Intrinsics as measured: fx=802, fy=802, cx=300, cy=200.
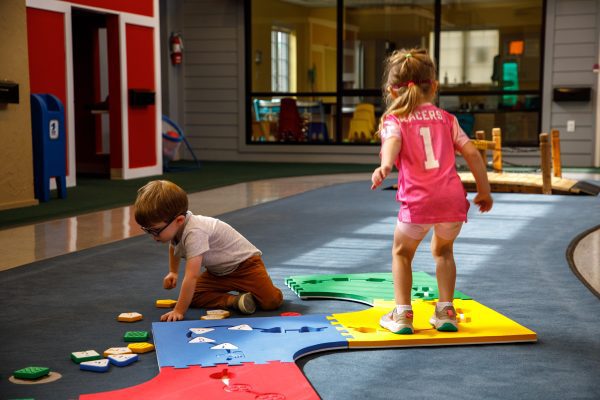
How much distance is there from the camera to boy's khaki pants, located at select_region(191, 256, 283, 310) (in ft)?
10.8

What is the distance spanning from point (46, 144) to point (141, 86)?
252 cm

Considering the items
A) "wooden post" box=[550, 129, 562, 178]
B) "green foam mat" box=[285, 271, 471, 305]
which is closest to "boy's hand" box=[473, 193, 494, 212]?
"green foam mat" box=[285, 271, 471, 305]

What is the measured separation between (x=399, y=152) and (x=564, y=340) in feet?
2.91

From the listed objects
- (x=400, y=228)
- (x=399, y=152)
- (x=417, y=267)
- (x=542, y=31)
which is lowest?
(x=417, y=267)

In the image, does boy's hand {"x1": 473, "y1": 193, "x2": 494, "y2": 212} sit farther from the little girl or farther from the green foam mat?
the green foam mat

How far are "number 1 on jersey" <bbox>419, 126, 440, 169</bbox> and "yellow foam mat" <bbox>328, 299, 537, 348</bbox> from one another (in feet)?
1.97

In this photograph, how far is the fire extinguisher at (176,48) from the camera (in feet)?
40.0

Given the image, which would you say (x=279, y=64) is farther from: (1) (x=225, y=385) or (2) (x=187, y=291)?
(1) (x=225, y=385)

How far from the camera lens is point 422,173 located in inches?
113

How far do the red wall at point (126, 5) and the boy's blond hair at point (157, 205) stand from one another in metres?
5.71

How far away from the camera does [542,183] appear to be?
25.7 ft

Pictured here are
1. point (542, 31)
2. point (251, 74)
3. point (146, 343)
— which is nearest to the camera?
point (146, 343)

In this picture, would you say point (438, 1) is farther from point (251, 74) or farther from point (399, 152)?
point (399, 152)

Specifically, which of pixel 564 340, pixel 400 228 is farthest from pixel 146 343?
pixel 564 340
